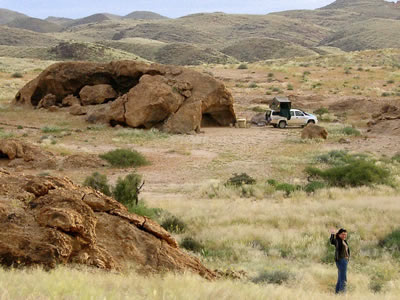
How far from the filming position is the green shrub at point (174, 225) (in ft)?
40.5

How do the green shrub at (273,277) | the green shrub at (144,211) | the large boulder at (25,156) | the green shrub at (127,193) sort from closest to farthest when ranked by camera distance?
1. the green shrub at (273,277)
2. the green shrub at (144,211)
3. the green shrub at (127,193)
4. the large boulder at (25,156)

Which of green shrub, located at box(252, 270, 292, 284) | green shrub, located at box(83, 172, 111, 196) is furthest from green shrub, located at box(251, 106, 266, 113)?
green shrub, located at box(252, 270, 292, 284)

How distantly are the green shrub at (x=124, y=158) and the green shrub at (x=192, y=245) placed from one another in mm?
10274

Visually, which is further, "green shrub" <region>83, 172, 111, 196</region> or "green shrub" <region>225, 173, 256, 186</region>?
"green shrub" <region>225, 173, 256, 186</region>

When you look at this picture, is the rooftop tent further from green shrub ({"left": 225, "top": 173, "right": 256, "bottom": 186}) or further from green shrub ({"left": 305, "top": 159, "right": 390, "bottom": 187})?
green shrub ({"left": 225, "top": 173, "right": 256, "bottom": 186})

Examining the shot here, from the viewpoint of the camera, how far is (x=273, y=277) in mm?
8836

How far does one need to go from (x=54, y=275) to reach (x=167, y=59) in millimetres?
98604

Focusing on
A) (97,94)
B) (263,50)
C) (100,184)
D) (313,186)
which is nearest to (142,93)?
(97,94)

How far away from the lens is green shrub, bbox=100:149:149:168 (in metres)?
21.0

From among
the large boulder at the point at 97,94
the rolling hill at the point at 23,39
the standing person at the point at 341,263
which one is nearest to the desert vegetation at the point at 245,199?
the standing person at the point at 341,263

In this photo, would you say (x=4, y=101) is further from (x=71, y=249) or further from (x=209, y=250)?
(x=71, y=249)

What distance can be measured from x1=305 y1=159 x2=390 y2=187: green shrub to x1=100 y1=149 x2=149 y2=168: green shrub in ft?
23.7

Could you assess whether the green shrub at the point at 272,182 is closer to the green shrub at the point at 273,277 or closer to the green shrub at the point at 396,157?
the green shrub at the point at 396,157

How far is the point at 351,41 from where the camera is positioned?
133m
